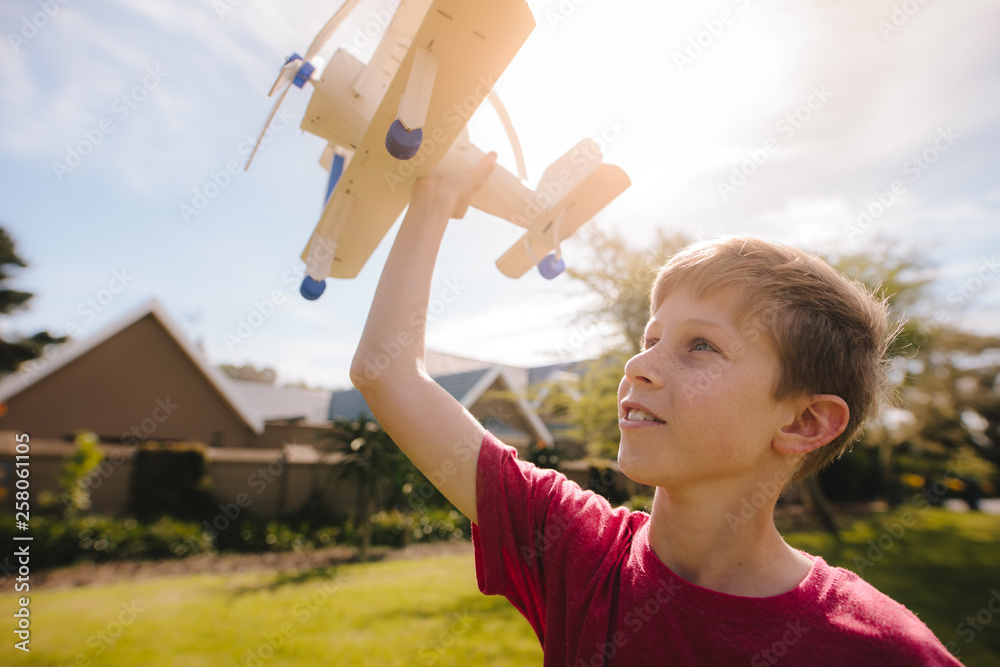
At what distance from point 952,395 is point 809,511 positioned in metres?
6.55

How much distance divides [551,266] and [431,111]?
567 mm

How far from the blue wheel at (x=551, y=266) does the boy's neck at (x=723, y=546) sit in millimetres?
712

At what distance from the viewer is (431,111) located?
1144 millimetres

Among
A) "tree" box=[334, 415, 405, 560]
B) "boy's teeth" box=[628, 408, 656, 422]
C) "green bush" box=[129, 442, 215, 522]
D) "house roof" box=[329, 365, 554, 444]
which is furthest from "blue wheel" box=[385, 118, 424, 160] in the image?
"house roof" box=[329, 365, 554, 444]

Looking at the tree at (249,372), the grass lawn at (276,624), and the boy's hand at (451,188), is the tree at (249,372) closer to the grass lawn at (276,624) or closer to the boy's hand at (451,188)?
the grass lawn at (276,624)

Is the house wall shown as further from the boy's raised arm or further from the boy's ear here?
the boy's ear

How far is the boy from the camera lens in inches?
39.3

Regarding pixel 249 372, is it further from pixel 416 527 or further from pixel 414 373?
pixel 414 373

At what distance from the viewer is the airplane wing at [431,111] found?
102 cm

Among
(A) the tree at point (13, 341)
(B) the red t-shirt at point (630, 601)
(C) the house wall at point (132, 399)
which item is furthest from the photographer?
(A) the tree at point (13, 341)

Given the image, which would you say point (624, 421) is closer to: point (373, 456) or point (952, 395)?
point (373, 456)

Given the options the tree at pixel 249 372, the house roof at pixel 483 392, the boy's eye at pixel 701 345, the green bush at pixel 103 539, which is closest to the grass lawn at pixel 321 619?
the green bush at pixel 103 539

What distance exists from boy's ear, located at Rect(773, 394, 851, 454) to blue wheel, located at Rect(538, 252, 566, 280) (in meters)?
0.73

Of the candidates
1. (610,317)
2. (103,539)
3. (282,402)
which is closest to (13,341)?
(282,402)
